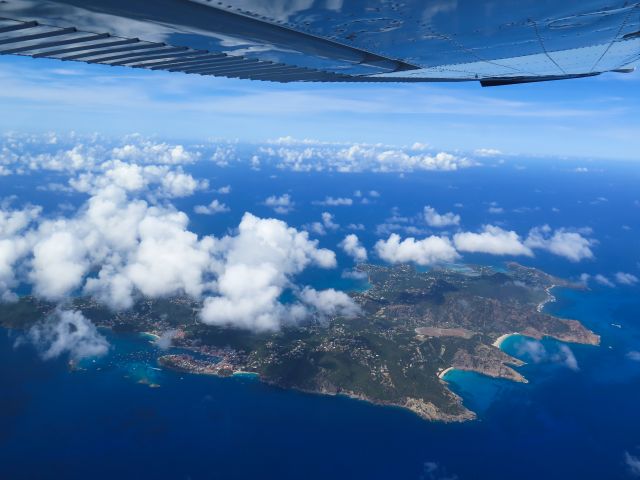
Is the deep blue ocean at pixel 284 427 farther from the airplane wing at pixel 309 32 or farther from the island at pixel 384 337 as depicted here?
the airplane wing at pixel 309 32

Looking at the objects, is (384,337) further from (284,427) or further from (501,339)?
(284,427)

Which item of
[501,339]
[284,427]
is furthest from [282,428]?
[501,339]

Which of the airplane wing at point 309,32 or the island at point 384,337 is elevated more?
the airplane wing at point 309,32

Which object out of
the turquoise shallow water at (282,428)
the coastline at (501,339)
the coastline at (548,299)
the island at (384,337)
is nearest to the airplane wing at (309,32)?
the turquoise shallow water at (282,428)

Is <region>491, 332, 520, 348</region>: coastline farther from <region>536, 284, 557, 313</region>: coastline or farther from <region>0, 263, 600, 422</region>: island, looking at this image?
<region>536, 284, 557, 313</region>: coastline

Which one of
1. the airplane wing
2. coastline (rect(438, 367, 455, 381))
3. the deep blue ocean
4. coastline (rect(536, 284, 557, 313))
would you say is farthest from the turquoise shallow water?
the airplane wing

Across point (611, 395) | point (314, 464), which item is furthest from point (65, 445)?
point (611, 395)
